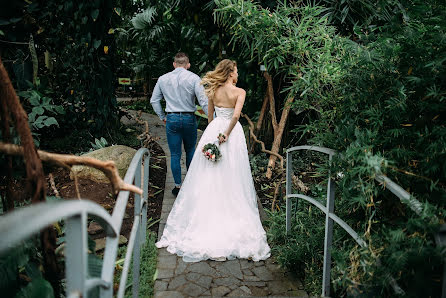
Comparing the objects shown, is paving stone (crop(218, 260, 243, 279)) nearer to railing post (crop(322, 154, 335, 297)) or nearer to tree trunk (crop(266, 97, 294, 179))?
railing post (crop(322, 154, 335, 297))

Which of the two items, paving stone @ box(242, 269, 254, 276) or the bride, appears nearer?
paving stone @ box(242, 269, 254, 276)

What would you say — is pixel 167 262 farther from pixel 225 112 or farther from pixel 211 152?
pixel 225 112

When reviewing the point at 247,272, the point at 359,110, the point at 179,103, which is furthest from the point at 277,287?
the point at 179,103

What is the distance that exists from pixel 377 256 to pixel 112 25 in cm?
589

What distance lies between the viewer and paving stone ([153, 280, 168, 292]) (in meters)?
3.05

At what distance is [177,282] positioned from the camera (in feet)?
10.4

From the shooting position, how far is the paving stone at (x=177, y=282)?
121 inches

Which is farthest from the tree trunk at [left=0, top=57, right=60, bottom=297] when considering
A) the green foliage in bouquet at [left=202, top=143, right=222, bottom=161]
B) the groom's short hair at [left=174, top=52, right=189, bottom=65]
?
the groom's short hair at [left=174, top=52, right=189, bottom=65]

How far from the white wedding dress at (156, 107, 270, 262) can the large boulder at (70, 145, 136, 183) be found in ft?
4.58

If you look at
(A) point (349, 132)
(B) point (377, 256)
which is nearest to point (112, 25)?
(A) point (349, 132)

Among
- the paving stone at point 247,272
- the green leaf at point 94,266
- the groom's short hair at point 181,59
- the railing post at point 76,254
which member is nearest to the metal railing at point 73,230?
the railing post at point 76,254

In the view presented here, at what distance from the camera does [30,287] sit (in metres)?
1.63

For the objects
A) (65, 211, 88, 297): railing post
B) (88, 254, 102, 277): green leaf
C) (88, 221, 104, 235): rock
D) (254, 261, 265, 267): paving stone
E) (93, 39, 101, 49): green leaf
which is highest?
(93, 39, 101, 49): green leaf

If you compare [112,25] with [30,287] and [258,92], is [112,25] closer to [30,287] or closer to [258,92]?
[258,92]
